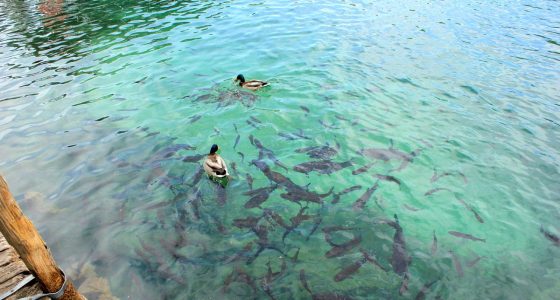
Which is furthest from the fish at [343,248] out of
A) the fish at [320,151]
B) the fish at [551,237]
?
the fish at [551,237]

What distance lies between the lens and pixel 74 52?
16109 mm

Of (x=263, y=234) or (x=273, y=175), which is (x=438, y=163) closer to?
(x=273, y=175)

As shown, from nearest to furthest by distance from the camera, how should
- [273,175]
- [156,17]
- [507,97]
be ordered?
[273,175]
[507,97]
[156,17]

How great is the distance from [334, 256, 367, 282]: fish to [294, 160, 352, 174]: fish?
2.65m

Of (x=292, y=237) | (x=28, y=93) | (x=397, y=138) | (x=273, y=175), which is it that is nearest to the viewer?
(x=292, y=237)

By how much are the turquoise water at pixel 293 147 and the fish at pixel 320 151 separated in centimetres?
18

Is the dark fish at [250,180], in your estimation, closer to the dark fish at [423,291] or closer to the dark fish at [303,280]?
the dark fish at [303,280]

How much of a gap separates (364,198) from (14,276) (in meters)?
6.30

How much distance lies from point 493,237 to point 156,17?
20.3 m

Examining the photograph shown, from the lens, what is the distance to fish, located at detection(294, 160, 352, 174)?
8602 millimetres

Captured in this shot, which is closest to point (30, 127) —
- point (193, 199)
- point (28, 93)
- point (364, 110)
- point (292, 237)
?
point (28, 93)

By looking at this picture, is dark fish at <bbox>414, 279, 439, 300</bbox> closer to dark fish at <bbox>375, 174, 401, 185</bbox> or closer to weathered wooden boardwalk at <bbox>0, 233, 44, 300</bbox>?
dark fish at <bbox>375, 174, 401, 185</bbox>

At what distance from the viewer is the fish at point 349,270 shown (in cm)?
614

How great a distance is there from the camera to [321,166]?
28.6 ft
